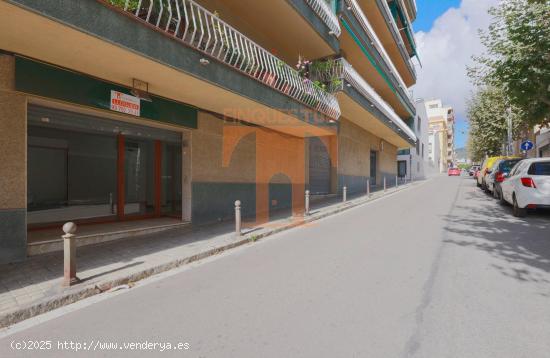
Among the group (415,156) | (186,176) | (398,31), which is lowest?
(186,176)

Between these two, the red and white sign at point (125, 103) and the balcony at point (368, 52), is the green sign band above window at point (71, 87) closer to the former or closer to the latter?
the red and white sign at point (125, 103)

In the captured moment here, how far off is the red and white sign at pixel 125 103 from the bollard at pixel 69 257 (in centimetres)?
310

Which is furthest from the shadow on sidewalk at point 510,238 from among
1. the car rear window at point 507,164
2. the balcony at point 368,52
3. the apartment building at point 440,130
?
the apartment building at point 440,130

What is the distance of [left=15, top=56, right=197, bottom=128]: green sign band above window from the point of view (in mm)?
4926

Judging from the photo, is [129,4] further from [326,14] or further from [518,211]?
[518,211]

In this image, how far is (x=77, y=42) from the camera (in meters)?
4.32

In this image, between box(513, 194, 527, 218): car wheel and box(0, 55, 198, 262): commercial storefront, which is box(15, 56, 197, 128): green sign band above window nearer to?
box(0, 55, 198, 262): commercial storefront

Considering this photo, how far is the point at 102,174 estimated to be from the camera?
341 inches

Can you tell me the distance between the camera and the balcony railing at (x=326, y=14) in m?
9.71

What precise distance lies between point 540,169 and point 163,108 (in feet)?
34.3

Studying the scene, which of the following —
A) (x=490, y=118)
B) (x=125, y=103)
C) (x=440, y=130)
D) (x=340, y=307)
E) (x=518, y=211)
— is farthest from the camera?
(x=440, y=130)

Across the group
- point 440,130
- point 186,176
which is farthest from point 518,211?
point 440,130

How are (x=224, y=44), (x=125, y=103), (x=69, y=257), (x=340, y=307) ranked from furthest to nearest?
(x=224, y=44) < (x=125, y=103) < (x=69, y=257) < (x=340, y=307)

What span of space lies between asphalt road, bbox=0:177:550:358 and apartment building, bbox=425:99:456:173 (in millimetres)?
75163
